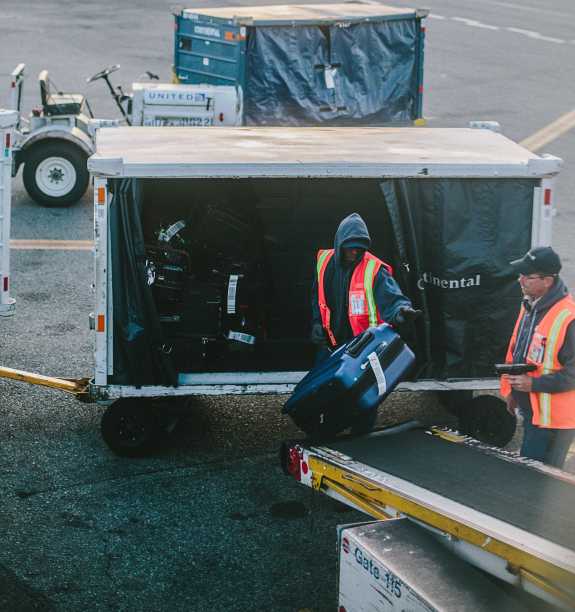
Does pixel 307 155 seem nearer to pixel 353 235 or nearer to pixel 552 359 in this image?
pixel 353 235

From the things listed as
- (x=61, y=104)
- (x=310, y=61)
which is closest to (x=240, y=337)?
(x=61, y=104)

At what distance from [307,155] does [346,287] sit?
1055 mm

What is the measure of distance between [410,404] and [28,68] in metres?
15.5

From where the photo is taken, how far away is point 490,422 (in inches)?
332

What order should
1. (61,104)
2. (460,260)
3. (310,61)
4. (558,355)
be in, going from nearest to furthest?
(558,355)
(460,260)
(61,104)
(310,61)

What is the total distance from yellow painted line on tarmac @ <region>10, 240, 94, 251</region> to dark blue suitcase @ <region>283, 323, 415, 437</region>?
6596 millimetres

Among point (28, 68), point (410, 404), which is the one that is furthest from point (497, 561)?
point (28, 68)

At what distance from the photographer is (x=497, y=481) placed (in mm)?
6363

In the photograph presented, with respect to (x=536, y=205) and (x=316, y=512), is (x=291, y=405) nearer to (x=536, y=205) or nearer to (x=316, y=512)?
(x=316, y=512)

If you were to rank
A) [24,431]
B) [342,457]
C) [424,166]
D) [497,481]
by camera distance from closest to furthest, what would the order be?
[497,481], [342,457], [424,166], [24,431]

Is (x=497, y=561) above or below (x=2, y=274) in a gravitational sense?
below

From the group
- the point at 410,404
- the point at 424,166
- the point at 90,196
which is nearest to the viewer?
the point at 424,166

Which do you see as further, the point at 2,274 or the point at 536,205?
the point at 2,274

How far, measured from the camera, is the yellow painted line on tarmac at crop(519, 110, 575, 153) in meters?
18.2
